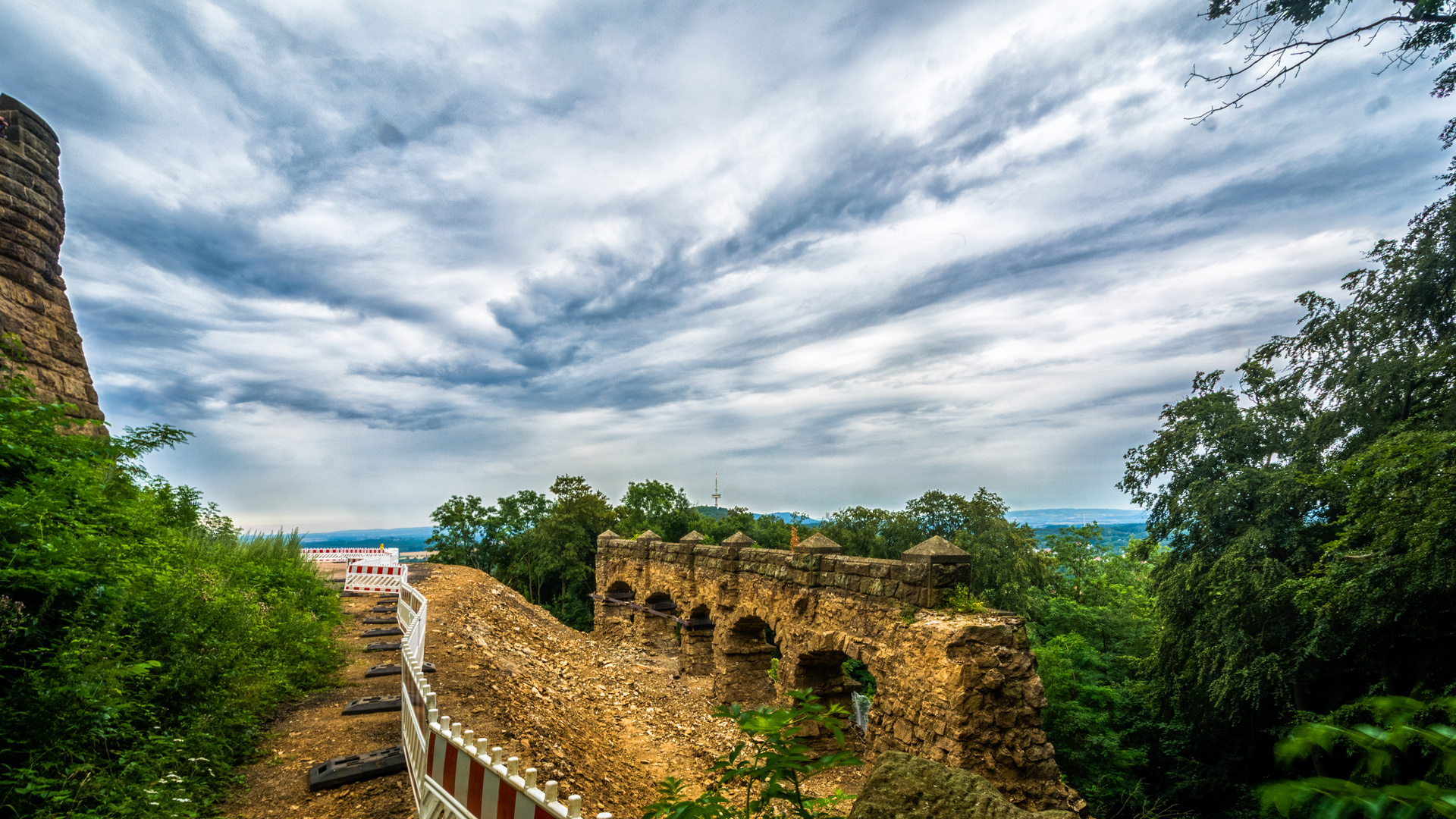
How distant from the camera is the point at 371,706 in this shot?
223 inches

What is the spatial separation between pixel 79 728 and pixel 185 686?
4.70 ft

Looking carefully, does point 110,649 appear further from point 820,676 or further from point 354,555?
point 354,555

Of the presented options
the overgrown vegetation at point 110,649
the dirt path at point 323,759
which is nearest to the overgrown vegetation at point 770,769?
the dirt path at point 323,759

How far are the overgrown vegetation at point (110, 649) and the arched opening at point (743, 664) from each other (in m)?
7.77

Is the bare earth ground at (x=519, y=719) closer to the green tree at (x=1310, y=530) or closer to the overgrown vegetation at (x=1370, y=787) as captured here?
the overgrown vegetation at (x=1370, y=787)

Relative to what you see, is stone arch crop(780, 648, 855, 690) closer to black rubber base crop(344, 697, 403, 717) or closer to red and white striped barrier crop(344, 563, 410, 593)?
black rubber base crop(344, 697, 403, 717)

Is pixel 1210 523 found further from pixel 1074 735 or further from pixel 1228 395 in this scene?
pixel 1074 735

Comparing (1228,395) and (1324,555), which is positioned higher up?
(1228,395)

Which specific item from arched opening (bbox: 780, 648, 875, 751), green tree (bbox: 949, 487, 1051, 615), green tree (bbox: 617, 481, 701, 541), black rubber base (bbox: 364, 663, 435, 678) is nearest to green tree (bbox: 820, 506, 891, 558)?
green tree (bbox: 949, 487, 1051, 615)

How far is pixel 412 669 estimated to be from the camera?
4309 mm

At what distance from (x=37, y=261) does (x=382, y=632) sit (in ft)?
42.5

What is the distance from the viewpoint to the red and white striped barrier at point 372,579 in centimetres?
1458

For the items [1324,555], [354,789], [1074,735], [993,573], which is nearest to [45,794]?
[354,789]

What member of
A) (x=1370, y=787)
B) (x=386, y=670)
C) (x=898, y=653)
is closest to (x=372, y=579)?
(x=386, y=670)
